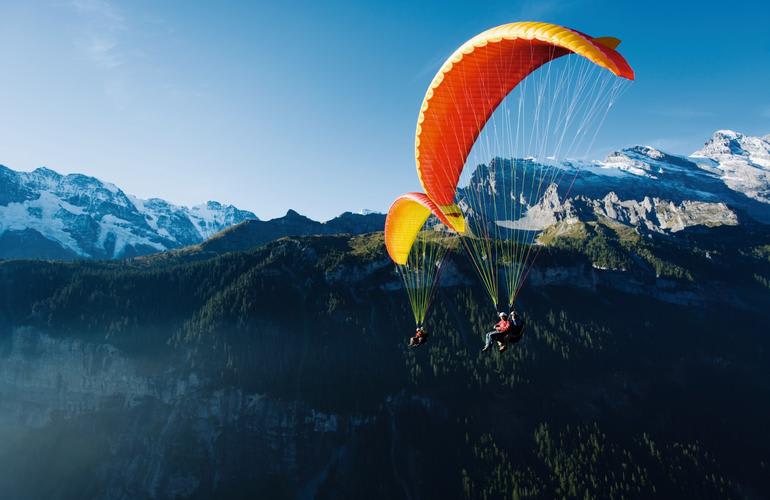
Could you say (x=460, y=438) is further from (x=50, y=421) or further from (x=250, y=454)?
(x=50, y=421)

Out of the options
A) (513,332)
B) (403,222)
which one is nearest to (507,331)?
(513,332)

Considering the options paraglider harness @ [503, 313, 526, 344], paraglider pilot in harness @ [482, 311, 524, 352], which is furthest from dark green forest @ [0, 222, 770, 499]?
paraglider harness @ [503, 313, 526, 344]

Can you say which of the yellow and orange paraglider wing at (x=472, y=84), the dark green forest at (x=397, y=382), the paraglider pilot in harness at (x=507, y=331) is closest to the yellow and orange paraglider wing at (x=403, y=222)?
the yellow and orange paraglider wing at (x=472, y=84)

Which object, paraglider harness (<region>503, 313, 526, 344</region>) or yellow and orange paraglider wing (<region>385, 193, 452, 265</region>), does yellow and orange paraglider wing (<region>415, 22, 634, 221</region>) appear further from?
paraglider harness (<region>503, 313, 526, 344</region>)

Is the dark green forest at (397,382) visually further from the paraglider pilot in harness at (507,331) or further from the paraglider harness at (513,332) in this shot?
the paraglider harness at (513,332)

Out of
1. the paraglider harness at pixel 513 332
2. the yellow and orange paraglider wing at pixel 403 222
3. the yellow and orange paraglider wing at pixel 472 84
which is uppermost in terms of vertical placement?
the yellow and orange paraglider wing at pixel 472 84
